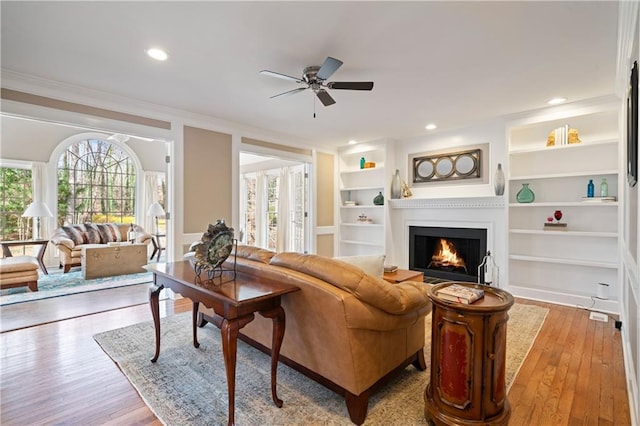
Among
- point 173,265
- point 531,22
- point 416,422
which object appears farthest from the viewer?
point 173,265

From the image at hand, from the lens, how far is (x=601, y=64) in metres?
2.84

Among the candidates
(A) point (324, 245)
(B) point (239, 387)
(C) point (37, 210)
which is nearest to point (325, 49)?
(B) point (239, 387)

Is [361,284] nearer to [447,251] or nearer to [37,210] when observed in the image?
[447,251]

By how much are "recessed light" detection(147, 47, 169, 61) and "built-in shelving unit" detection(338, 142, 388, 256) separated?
3.98 meters

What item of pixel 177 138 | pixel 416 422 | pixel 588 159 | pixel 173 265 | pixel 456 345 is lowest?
pixel 416 422

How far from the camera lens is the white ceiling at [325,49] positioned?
82.1 inches

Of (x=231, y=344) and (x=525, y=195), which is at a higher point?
(x=525, y=195)

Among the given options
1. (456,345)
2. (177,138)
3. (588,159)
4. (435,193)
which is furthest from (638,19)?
(177,138)

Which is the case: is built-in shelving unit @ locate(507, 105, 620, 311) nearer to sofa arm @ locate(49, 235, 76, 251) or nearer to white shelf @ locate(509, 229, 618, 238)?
white shelf @ locate(509, 229, 618, 238)

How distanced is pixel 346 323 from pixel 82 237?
6.59 meters

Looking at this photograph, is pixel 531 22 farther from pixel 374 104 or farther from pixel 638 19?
pixel 374 104

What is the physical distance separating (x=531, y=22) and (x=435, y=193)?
3322 millimetres

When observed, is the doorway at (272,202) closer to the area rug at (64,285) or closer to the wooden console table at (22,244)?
the area rug at (64,285)

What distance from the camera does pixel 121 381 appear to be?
221 cm
